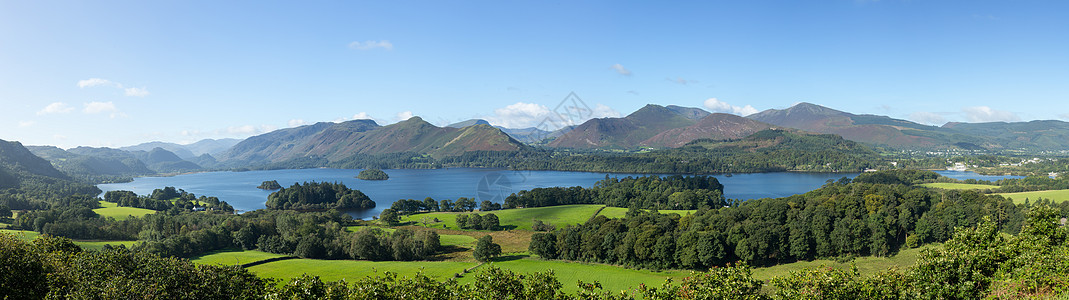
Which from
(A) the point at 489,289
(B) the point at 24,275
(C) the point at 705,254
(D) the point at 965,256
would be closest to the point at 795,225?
(C) the point at 705,254

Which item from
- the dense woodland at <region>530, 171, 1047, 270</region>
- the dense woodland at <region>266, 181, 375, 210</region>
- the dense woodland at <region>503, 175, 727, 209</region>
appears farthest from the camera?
the dense woodland at <region>266, 181, 375, 210</region>

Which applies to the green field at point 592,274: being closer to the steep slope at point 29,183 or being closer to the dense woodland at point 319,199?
the dense woodland at point 319,199

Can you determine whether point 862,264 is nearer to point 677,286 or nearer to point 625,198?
point 677,286

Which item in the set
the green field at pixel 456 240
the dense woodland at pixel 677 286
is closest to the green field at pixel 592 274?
the green field at pixel 456 240

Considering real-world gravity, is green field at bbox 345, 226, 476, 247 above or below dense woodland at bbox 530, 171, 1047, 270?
below

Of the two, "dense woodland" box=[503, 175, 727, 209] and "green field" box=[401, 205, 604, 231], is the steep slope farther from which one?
"dense woodland" box=[503, 175, 727, 209]

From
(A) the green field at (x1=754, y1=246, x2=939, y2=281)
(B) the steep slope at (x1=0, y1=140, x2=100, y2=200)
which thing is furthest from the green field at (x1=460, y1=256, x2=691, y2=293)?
(B) the steep slope at (x1=0, y1=140, x2=100, y2=200)

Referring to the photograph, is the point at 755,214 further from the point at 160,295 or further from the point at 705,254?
the point at 160,295

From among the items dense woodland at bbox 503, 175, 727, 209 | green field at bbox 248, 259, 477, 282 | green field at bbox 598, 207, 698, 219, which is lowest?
green field at bbox 248, 259, 477, 282
